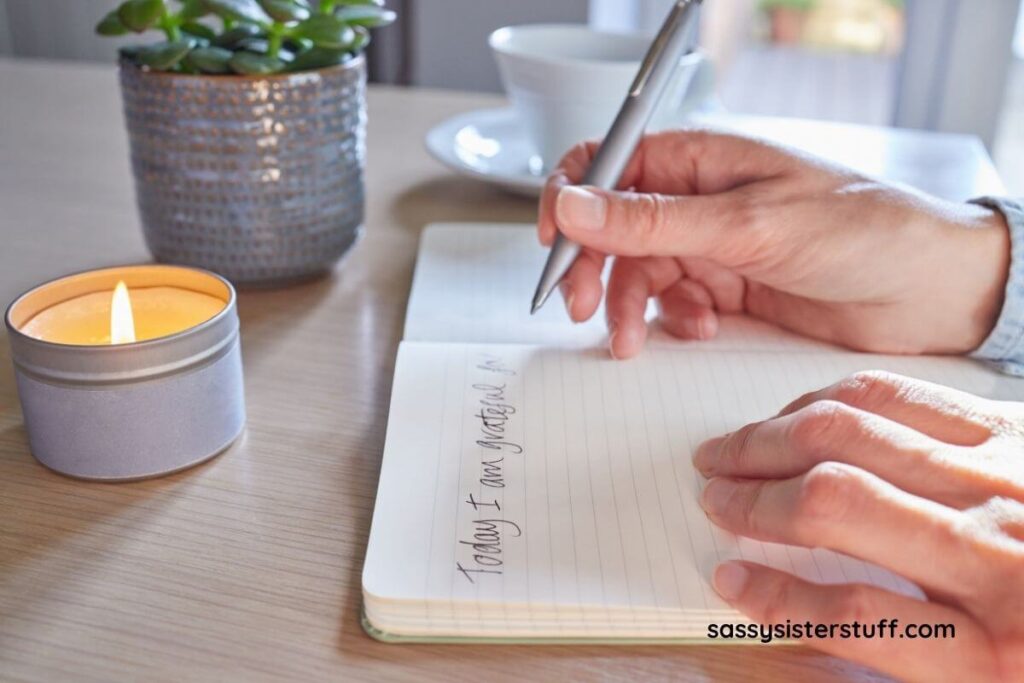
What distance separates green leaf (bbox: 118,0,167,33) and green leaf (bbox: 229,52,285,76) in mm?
50

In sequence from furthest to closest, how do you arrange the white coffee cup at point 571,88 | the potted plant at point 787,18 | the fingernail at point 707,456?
the potted plant at point 787,18 < the white coffee cup at point 571,88 < the fingernail at point 707,456

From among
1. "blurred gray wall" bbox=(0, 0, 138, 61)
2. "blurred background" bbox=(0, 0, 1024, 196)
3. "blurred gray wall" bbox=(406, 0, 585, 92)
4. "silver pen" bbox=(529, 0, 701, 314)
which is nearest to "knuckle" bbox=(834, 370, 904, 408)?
"silver pen" bbox=(529, 0, 701, 314)

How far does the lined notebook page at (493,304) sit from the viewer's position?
608 mm

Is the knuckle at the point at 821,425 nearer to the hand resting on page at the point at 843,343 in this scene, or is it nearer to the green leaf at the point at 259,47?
the hand resting on page at the point at 843,343

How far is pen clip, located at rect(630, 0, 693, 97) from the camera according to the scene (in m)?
0.64

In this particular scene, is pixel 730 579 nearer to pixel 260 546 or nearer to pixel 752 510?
pixel 752 510

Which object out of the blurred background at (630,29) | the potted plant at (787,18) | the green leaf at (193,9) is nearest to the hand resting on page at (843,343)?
the green leaf at (193,9)

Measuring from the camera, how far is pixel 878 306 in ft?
1.97

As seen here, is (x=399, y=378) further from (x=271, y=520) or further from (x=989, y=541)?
(x=989, y=541)

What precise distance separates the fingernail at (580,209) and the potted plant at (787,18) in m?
3.40

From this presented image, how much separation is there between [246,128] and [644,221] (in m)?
0.27

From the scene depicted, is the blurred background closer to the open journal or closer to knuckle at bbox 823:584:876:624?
the open journal

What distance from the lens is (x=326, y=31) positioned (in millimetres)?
607

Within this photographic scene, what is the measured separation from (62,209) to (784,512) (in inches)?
26.6
